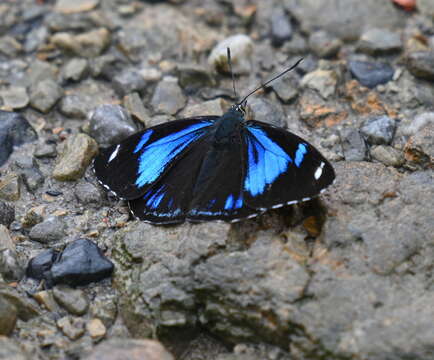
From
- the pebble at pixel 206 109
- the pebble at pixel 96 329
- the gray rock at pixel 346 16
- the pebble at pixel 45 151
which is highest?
the gray rock at pixel 346 16

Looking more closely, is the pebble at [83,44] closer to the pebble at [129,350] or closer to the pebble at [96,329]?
the pebble at [96,329]

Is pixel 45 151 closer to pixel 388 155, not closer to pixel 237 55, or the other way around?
pixel 237 55

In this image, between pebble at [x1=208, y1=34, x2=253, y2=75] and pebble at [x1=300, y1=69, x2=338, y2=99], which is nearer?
pebble at [x1=300, y1=69, x2=338, y2=99]

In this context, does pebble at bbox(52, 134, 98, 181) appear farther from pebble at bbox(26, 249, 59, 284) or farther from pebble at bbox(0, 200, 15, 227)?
pebble at bbox(26, 249, 59, 284)

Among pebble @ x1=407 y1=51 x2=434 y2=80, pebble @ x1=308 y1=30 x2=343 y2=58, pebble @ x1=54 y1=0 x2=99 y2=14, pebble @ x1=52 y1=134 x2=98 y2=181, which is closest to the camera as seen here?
pebble @ x1=52 y1=134 x2=98 y2=181

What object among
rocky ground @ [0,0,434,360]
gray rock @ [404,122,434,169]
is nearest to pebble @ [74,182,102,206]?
rocky ground @ [0,0,434,360]

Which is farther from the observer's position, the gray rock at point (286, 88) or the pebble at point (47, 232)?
the gray rock at point (286, 88)

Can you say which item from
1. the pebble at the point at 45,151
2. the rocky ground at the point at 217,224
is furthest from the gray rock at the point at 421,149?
the pebble at the point at 45,151

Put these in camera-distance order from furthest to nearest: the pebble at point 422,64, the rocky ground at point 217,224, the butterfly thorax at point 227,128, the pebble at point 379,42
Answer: the pebble at point 379,42 < the pebble at point 422,64 < the butterfly thorax at point 227,128 < the rocky ground at point 217,224
